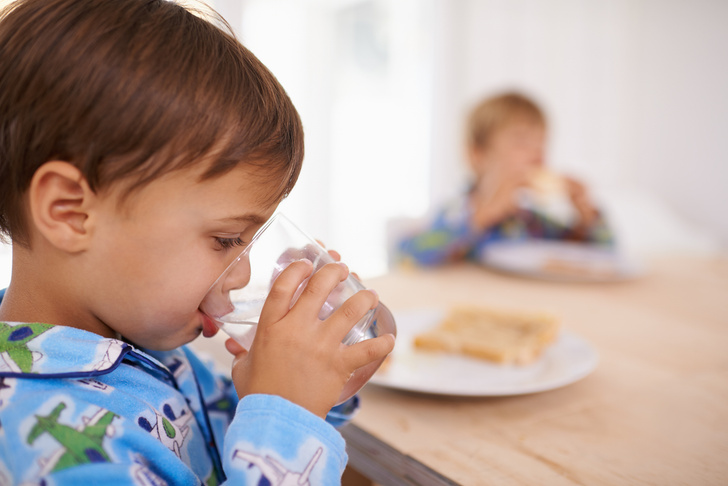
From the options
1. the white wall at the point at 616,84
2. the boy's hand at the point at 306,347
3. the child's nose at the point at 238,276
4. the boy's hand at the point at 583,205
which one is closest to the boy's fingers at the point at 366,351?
the boy's hand at the point at 306,347

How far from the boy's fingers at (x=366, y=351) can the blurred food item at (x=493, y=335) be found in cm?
41

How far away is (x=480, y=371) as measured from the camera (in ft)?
3.22

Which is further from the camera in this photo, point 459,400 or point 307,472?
point 459,400

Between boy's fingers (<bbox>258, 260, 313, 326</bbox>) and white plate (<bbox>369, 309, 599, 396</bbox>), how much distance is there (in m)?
0.30

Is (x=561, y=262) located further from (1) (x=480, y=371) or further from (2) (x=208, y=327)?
(2) (x=208, y=327)

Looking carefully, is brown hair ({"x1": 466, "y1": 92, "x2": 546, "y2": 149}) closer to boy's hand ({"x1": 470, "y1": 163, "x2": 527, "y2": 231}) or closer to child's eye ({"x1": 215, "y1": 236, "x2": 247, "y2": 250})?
boy's hand ({"x1": 470, "y1": 163, "x2": 527, "y2": 231})

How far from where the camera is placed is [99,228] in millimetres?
621

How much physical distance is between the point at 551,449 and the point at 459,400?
0.57ft

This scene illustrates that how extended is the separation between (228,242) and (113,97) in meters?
0.20

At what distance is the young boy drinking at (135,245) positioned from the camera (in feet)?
A: 1.88

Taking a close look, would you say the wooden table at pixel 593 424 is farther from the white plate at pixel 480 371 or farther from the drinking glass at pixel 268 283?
the drinking glass at pixel 268 283

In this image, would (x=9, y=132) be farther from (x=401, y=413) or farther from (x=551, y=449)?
(x=551, y=449)

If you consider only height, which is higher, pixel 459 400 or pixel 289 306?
pixel 289 306

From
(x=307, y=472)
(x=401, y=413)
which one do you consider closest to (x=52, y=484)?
(x=307, y=472)
